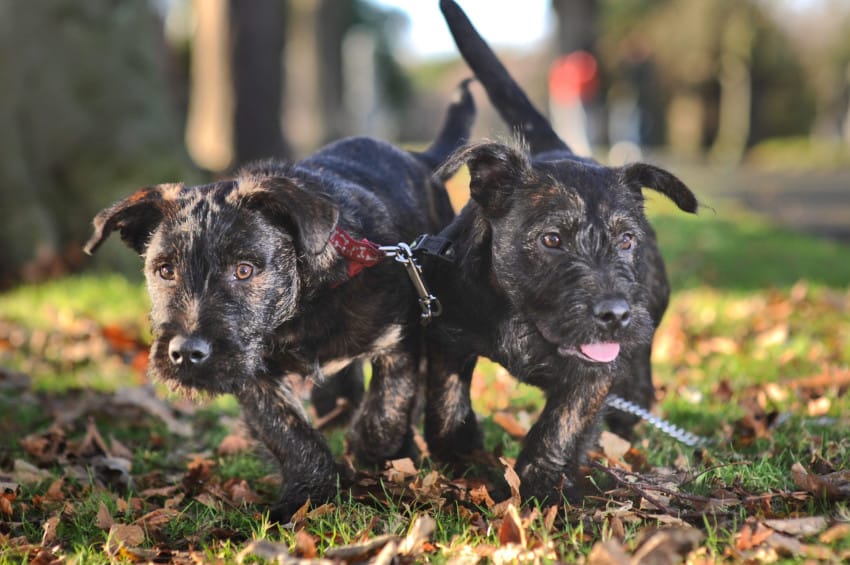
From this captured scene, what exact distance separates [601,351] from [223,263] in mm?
1670

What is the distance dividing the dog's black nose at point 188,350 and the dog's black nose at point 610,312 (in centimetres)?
162

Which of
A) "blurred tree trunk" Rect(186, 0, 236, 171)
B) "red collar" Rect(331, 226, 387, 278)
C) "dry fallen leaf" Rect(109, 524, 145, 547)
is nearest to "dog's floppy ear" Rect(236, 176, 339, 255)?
"red collar" Rect(331, 226, 387, 278)

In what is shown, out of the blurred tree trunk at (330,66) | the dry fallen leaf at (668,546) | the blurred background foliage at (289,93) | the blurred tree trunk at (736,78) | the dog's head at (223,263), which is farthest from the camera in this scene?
the blurred tree trunk at (736,78)

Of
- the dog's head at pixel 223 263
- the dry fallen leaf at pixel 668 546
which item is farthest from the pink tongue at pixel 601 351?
the dog's head at pixel 223 263

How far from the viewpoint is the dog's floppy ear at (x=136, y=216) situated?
4352 millimetres

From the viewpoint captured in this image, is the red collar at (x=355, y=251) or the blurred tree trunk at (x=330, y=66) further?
the blurred tree trunk at (x=330, y=66)

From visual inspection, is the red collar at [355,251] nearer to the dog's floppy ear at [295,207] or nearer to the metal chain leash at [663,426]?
the dog's floppy ear at [295,207]

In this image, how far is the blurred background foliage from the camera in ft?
35.4

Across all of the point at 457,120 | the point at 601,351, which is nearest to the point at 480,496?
the point at 601,351

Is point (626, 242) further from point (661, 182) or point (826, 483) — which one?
point (826, 483)

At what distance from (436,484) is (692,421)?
203 centimetres

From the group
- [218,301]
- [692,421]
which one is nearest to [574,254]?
[218,301]

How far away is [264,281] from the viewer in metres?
4.27

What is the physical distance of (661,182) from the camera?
4707mm
